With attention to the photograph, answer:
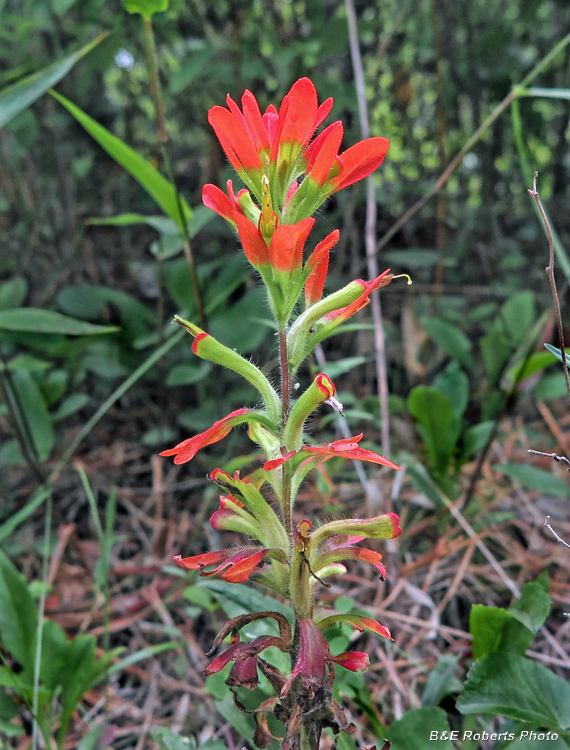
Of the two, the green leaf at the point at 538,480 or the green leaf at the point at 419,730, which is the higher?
the green leaf at the point at 419,730

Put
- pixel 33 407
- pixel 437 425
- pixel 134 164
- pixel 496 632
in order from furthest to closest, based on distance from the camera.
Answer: pixel 33 407 < pixel 437 425 < pixel 134 164 < pixel 496 632

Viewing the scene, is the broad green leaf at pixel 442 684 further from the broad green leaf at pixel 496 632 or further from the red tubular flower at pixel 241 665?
the red tubular flower at pixel 241 665

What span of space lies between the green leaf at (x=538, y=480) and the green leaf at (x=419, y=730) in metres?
1.05

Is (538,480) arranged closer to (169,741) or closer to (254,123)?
(169,741)

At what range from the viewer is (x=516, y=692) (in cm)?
116

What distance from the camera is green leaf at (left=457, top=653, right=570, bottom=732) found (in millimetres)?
1131

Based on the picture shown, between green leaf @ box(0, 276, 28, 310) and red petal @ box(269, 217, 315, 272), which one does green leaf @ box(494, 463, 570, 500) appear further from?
green leaf @ box(0, 276, 28, 310)

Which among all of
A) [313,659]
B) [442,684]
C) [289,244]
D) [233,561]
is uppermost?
[289,244]

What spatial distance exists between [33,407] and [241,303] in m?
0.93

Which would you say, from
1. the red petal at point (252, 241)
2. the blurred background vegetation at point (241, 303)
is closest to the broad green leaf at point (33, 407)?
the blurred background vegetation at point (241, 303)

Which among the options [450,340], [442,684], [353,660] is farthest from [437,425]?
[353,660]

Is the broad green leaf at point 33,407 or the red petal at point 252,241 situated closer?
the red petal at point 252,241

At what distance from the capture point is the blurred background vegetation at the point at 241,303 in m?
2.02

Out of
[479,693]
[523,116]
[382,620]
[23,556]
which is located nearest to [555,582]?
[382,620]
